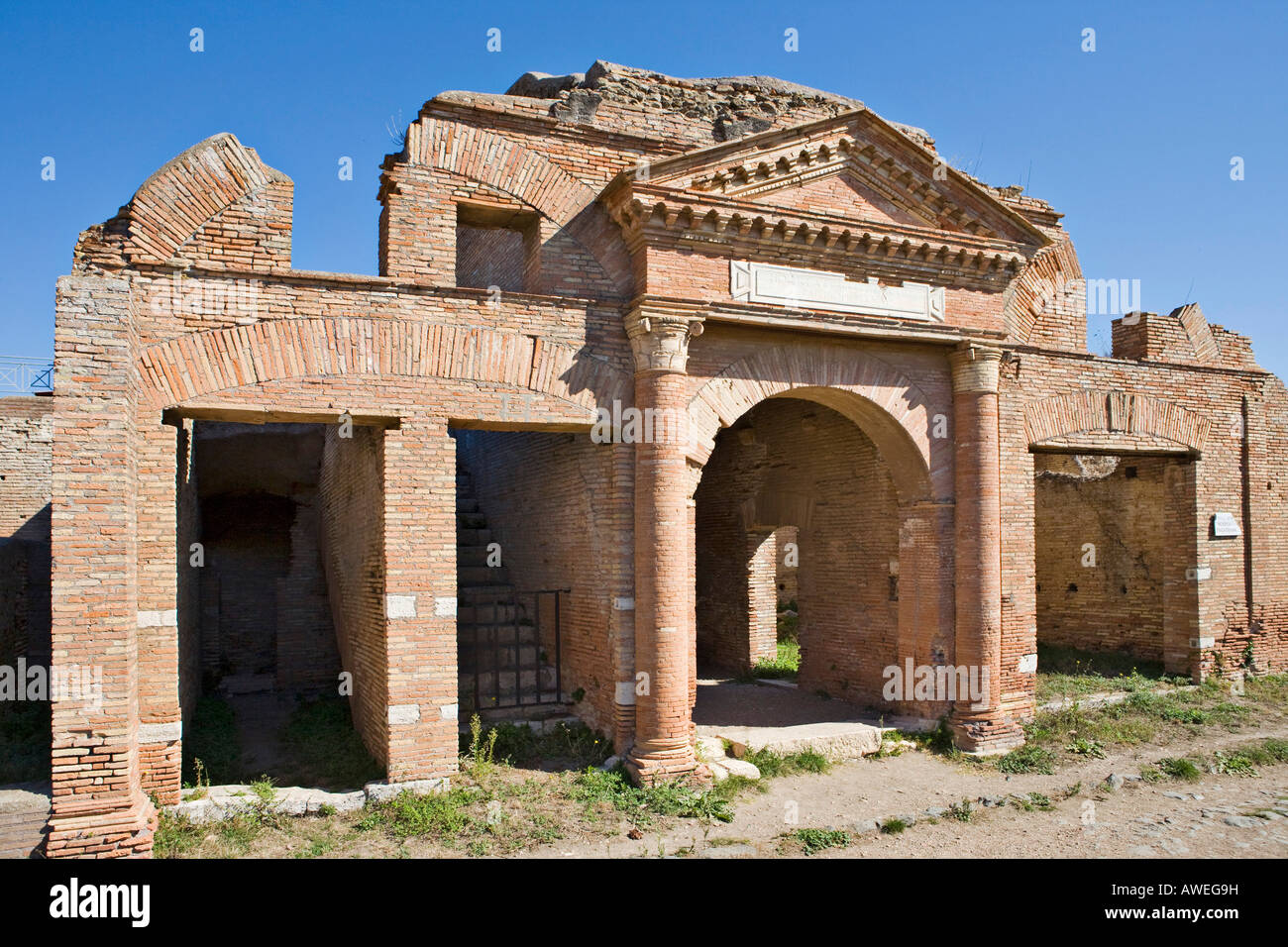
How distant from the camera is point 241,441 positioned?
13805 millimetres

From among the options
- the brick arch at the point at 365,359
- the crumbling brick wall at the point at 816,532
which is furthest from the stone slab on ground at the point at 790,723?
the brick arch at the point at 365,359

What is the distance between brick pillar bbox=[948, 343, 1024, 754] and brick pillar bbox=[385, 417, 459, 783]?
604 centimetres

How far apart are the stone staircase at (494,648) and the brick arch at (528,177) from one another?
398cm

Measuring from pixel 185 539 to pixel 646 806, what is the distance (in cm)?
→ 651

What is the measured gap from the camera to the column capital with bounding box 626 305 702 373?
856 cm

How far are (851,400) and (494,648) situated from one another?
206 inches

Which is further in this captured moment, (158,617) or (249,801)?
Answer: (249,801)

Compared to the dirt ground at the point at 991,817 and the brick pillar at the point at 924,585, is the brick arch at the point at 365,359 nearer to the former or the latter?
the brick pillar at the point at 924,585

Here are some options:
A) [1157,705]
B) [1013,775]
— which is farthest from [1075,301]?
[1013,775]

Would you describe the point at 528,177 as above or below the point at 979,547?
above

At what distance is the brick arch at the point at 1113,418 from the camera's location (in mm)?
11359

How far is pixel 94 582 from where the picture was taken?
Result: 664cm

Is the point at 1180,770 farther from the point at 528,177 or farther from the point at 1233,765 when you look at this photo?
the point at 528,177

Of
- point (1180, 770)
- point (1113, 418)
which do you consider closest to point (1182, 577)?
point (1113, 418)
